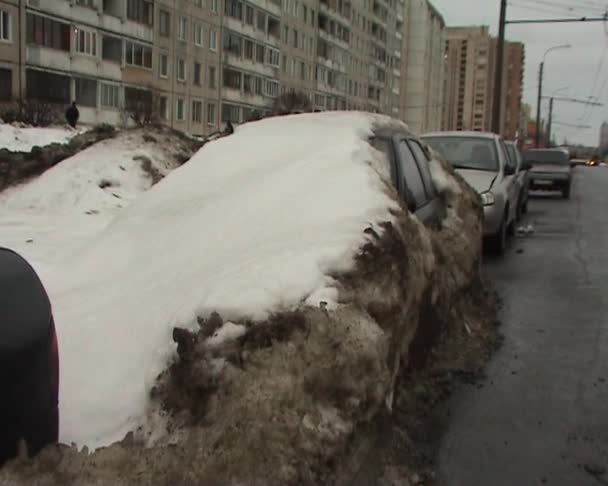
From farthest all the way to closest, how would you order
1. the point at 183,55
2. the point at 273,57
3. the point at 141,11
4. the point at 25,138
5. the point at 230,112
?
1. the point at 273,57
2. the point at 230,112
3. the point at 183,55
4. the point at 141,11
5. the point at 25,138

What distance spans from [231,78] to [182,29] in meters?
7.17

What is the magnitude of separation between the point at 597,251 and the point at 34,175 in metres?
10.1

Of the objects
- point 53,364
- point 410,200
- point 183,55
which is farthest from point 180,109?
point 53,364

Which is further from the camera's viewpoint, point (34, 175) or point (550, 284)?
point (34, 175)

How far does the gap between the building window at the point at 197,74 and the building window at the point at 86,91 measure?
12390 millimetres

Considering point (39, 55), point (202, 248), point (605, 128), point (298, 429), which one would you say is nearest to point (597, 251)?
point (202, 248)

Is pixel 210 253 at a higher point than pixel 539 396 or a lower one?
higher

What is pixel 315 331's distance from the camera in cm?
351

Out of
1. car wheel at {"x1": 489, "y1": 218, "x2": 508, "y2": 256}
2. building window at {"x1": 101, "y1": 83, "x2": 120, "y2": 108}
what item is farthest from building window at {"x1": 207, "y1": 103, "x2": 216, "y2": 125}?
car wheel at {"x1": 489, "y1": 218, "x2": 508, "y2": 256}

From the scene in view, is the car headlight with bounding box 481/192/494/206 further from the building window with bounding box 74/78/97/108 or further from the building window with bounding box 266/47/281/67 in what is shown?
the building window with bounding box 266/47/281/67

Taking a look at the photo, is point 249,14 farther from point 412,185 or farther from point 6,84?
point 412,185

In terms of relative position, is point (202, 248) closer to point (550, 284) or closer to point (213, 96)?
point (550, 284)

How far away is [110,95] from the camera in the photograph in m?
40.8

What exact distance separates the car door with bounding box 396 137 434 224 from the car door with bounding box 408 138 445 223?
0.08 meters
